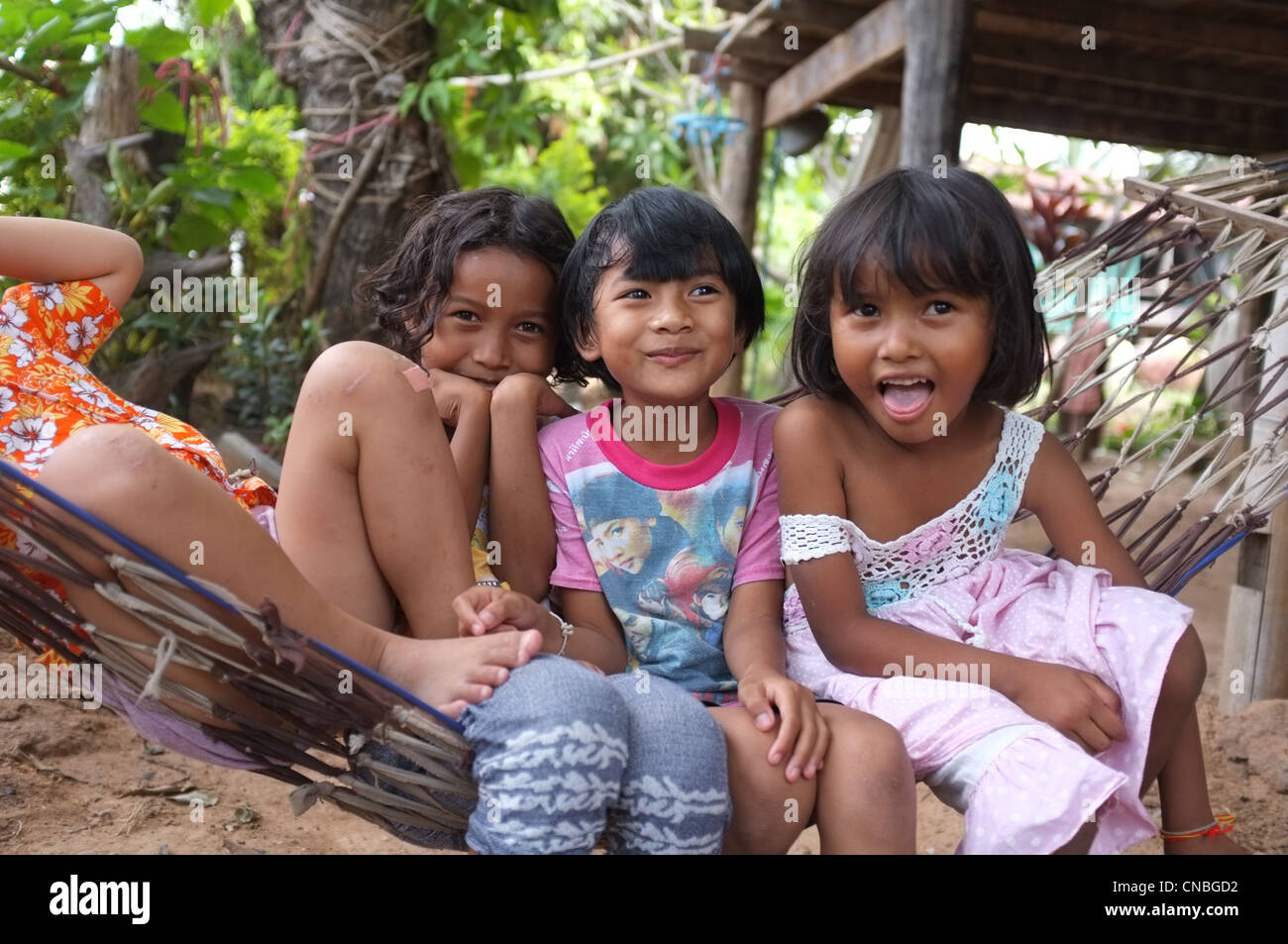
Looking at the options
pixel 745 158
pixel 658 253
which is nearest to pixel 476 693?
pixel 658 253

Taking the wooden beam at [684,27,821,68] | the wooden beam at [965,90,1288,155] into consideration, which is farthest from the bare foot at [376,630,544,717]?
the wooden beam at [965,90,1288,155]

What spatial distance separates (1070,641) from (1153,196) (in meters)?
1.01

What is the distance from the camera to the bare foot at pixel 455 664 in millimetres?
1208

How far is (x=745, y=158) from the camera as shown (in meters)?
4.69

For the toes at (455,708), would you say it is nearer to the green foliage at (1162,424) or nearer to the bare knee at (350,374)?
the bare knee at (350,374)

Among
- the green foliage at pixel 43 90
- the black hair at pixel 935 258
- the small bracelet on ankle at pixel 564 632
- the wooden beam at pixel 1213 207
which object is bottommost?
the small bracelet on ankle at pixel 564 632

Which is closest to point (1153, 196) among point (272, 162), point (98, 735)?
point (98, 735)

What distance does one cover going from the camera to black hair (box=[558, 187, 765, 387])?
1.52 m

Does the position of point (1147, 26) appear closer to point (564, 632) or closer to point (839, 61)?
point (839, 61)

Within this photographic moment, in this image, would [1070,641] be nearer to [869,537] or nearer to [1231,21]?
[869,537]

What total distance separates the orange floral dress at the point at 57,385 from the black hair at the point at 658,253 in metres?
0.50

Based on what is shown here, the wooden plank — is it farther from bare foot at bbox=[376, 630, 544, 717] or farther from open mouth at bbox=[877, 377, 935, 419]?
bare foot at bbox=[376, 630, 544, 717]

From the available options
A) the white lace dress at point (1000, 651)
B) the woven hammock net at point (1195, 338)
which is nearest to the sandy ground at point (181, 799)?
the woven hammock net at point (1195, 338)
